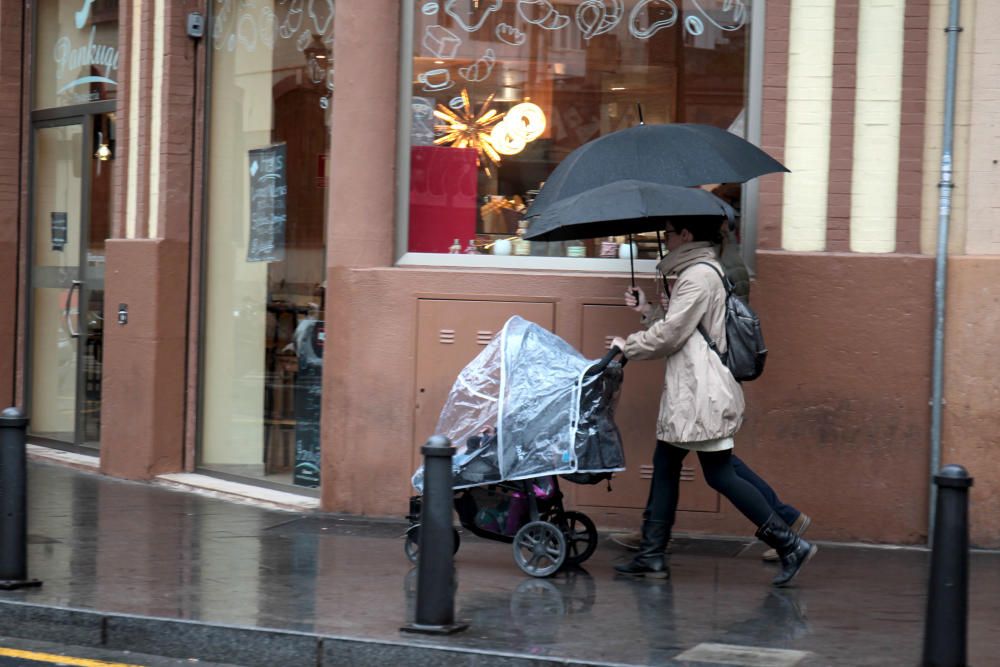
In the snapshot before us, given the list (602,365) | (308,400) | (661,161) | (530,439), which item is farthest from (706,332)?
(308,400)

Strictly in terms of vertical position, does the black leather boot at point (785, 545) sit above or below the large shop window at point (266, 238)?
below

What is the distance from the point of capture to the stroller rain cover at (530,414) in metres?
6.79

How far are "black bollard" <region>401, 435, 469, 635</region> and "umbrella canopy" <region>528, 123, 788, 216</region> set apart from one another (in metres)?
1.83

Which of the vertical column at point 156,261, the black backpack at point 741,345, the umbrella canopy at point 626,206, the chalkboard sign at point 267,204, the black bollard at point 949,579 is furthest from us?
the vertical column at point 156,261

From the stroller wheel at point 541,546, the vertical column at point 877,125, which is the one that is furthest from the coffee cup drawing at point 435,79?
the stroller wheel at point 541,546

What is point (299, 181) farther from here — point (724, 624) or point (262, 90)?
point (724, 624)

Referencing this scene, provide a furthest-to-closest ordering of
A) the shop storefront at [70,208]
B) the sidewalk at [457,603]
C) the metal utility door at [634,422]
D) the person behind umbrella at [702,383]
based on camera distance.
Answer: the shop storefront at [70,208] → the metal utility door at [634,422] → the person behind umbrella at [702,383] → the sidewalk at [457,603]

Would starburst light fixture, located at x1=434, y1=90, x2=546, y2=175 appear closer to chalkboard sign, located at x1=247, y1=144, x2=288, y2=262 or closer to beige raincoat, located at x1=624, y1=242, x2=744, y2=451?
chalkboard sign, located at x1=247, y1=144, x2=288, y2=262

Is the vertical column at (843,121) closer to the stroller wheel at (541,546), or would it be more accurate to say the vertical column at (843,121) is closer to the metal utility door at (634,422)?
the metal utility door at (634,422)

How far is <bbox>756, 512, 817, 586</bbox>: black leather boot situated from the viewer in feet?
22.2

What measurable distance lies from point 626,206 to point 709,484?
156 centimetres

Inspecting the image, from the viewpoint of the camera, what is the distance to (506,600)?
6.51 metres

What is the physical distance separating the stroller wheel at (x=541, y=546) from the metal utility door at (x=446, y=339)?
1.79m

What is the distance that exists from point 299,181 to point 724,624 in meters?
5.25
